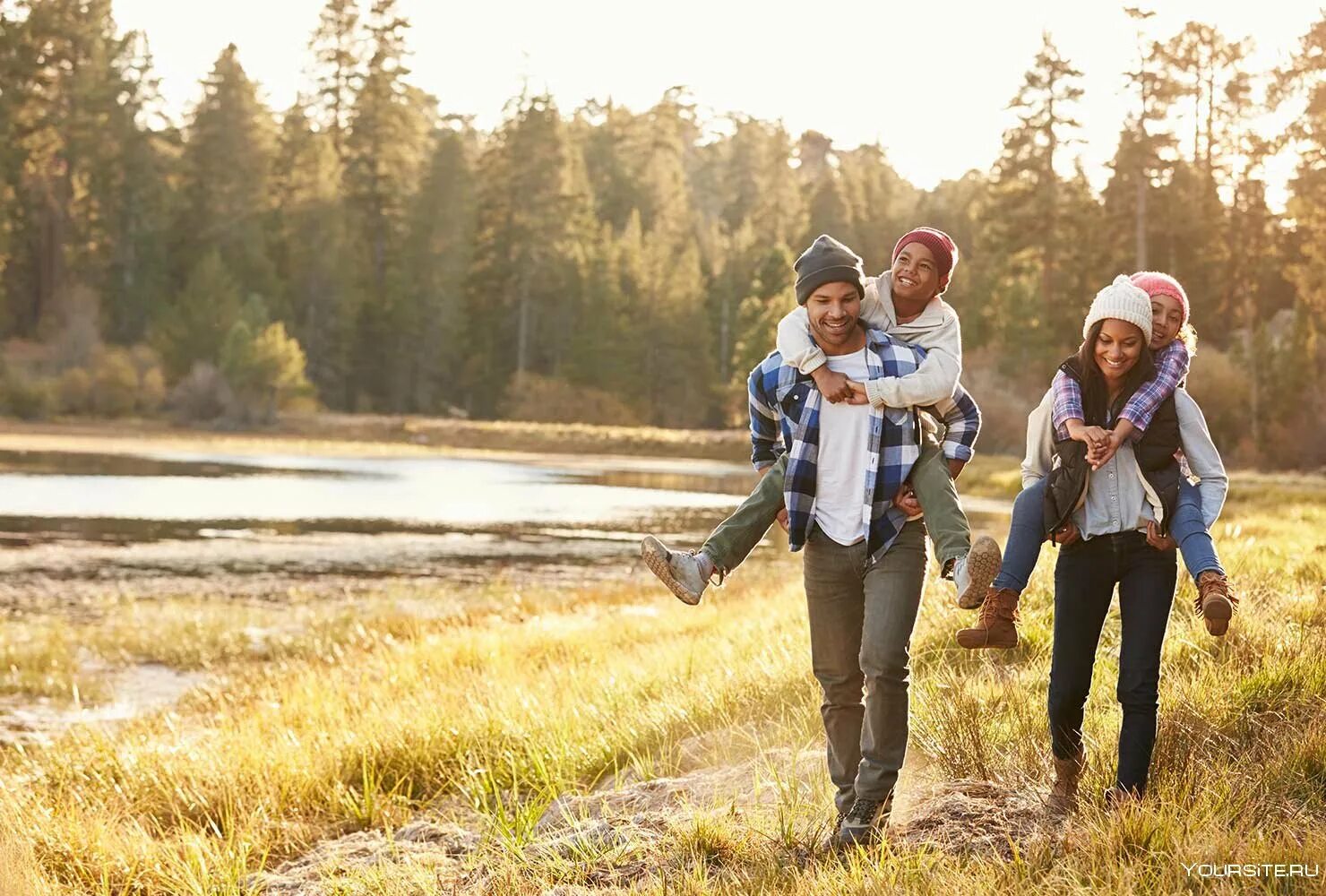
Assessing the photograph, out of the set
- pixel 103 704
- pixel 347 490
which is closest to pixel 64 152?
pixel 347 490

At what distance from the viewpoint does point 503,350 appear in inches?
2842

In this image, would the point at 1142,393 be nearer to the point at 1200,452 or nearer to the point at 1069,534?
the point at 1200,452

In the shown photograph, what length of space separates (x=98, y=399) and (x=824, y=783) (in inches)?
2197

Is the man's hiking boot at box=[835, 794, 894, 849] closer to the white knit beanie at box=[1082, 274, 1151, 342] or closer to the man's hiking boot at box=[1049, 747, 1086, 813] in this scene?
the man's hiking boot at box=[1049, 747, 1086, 813]

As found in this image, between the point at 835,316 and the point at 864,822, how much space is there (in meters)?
1.59

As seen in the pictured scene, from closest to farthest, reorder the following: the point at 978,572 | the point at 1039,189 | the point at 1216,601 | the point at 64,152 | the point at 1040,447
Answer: the point at 1216,601 → the point at 978,572 → the point at 1040,447 → the point at 1039,189 → the point at 64,152

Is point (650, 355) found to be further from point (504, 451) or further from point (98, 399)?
point (98, 399)

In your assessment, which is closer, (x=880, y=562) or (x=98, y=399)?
(x=880, y=562)

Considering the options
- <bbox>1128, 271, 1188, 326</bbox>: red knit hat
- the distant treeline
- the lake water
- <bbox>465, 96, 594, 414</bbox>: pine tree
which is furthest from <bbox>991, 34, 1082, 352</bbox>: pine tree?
<bbox>1128, 271, 1188, 326</bbox>: red knit hat

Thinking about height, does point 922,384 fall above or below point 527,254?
below

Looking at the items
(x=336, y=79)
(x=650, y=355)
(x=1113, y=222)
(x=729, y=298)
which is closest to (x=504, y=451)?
(x=650, y=355)

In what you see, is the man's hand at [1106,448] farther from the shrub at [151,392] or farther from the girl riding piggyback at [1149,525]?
the shrub at [151,392]

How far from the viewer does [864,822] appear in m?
3.99

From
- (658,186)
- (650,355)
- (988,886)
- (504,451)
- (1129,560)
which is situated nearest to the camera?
(988,886)
